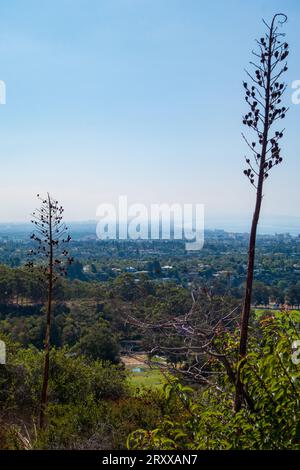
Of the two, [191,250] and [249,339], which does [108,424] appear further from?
[191,250]

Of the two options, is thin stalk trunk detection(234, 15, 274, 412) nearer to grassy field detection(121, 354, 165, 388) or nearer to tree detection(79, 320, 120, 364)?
grassy field detection(121, 354, 165, 388)

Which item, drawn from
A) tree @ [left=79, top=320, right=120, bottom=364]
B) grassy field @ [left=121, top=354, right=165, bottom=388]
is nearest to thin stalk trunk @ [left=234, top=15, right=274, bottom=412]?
grassy field @ [left=121, top=354, right=165, bottom=388]

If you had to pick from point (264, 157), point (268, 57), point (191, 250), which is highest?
point (268, 57)

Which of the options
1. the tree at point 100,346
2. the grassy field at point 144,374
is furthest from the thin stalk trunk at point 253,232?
the tree at point 100,346

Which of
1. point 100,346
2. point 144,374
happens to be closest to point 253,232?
point 100,346

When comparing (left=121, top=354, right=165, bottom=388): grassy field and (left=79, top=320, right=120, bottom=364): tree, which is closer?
(left=121, top=354, right=165, bottom=388): grassy field

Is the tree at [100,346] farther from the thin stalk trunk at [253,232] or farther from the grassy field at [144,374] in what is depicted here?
the thin stalk trunk at [253,232]

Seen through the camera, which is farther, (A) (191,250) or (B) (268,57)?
(A) (191,250)

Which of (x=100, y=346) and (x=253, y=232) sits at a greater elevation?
(x=253, y=232)

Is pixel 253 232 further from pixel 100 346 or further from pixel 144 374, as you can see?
pixel 144 374
